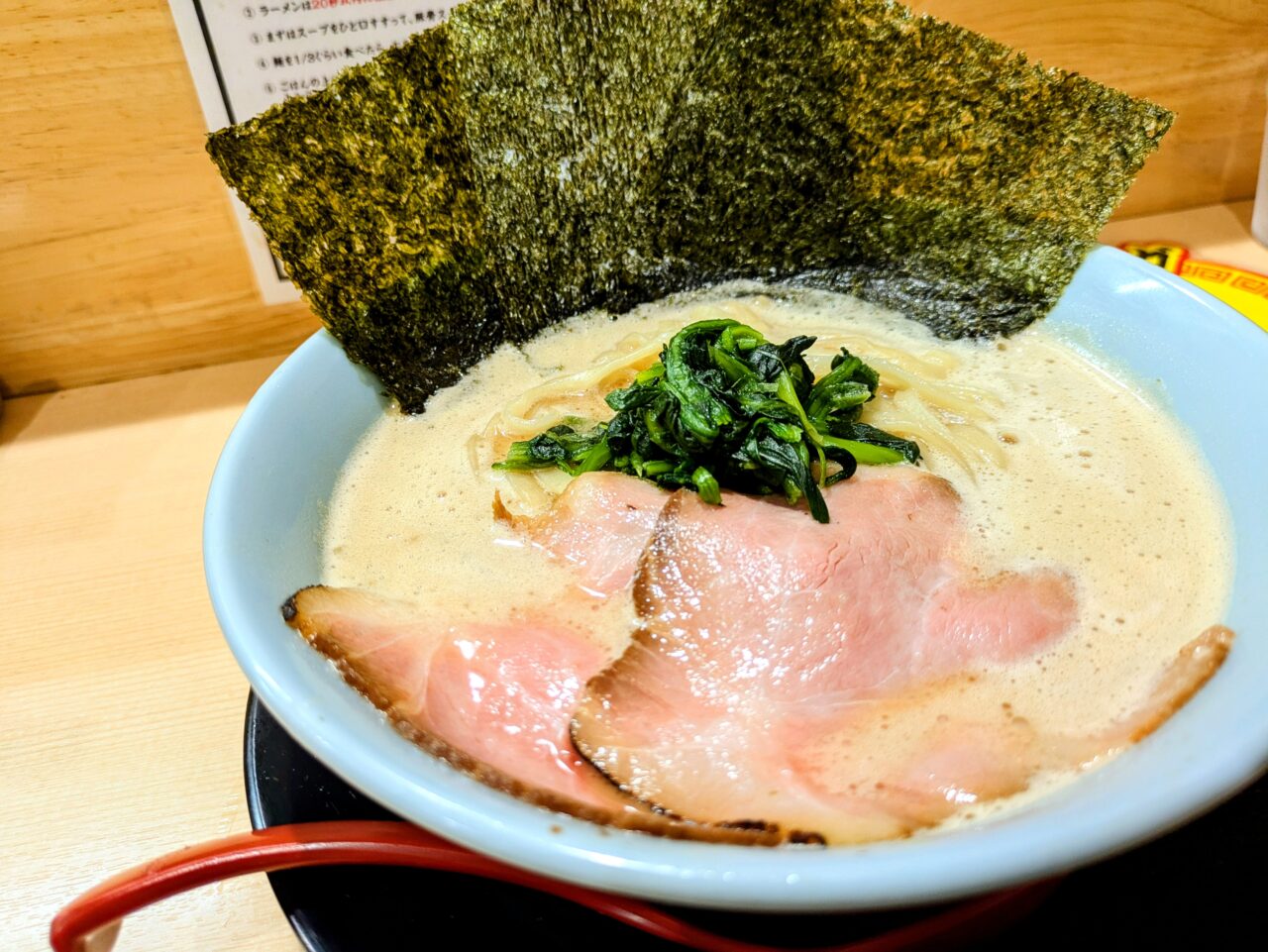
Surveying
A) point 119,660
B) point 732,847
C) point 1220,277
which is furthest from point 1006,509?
point 119,660

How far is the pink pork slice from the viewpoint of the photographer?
0.86 meters

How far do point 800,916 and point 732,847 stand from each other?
0.77 ft

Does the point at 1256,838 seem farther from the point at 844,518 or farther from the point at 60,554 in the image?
the point at 60,554

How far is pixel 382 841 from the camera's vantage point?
92 cm

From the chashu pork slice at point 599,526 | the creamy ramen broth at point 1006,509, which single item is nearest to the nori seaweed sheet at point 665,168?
the creamy ramen broth at point 1006,509

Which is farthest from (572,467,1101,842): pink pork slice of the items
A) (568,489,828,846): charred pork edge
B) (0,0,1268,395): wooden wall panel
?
(0,0,1268,395): wooden wall panel

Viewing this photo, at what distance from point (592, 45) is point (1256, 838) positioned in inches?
55.0

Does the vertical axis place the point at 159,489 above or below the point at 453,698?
below

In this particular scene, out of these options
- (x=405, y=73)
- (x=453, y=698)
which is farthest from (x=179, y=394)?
(x=453, y=698)

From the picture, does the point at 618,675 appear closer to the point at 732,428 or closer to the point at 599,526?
the point at 599,526

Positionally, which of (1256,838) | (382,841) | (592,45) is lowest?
(1256,838)

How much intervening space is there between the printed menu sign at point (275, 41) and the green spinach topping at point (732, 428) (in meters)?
0.80

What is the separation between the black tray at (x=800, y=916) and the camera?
36.5 inches

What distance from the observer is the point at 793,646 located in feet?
3.32
